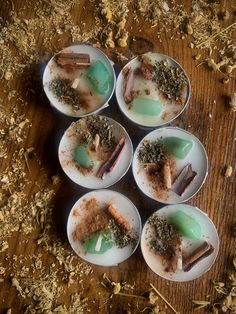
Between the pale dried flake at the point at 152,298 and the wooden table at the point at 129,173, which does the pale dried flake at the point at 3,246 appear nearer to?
the wooden table at the point at 129,173

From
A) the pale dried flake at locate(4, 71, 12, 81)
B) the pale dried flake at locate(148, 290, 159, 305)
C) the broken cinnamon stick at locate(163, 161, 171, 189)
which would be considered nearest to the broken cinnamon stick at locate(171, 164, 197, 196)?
the broken cinnamon stick at locate(163, 161, 171, 189)

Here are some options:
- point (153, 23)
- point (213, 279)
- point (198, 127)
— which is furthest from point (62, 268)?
point (153, 23)

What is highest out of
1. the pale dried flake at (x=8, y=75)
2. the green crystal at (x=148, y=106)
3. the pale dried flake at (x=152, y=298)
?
the green crystal at (x=148, y=106)

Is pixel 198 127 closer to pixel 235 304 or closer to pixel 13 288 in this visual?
pixel 235 304

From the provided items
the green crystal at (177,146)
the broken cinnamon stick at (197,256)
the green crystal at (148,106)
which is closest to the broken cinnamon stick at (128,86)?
the green crystal at (148,106)

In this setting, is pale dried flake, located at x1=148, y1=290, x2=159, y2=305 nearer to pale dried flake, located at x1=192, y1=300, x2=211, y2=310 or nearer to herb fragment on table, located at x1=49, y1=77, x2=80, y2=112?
pale dried flake, located at x1=192, y1=300, x2=211, y2=310
